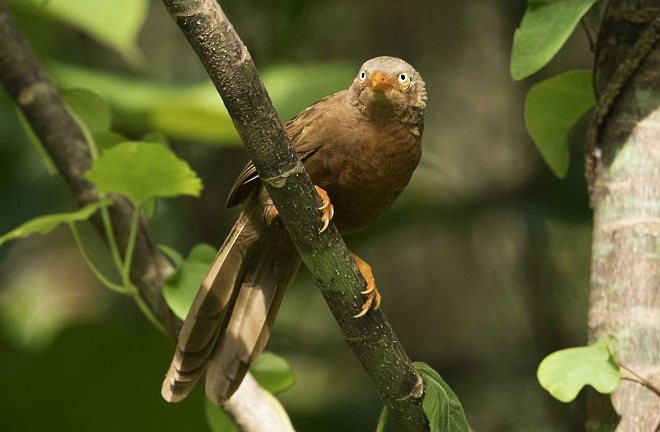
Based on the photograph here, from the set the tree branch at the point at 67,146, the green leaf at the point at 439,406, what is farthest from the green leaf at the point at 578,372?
the tree branch at the point at 67,146

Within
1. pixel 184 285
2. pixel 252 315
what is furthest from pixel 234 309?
pixel 184 285

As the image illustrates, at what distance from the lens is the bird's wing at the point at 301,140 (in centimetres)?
258

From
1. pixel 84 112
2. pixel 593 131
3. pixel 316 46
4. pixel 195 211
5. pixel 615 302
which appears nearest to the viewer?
pixel 615 302

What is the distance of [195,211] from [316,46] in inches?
39.8

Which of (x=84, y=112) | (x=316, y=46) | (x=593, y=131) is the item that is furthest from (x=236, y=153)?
(x=593, y=131)

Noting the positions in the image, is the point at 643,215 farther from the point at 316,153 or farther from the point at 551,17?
the point at 316,153

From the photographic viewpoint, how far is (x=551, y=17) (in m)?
2.51

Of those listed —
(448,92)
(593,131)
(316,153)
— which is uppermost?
(316,153)

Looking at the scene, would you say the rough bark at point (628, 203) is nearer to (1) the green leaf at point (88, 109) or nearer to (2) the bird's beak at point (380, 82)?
(2) the bird's beak at point (380, 82)

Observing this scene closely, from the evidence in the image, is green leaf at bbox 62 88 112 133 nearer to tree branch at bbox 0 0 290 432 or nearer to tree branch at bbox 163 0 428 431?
tree branch at bbox 0 0 290 432

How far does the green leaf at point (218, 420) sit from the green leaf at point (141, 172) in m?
0.69

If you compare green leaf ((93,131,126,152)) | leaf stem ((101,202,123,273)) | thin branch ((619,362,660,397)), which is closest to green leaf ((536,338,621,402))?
thin branch ((619,362,660,397))

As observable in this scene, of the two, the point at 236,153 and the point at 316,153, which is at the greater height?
the point at 316,153

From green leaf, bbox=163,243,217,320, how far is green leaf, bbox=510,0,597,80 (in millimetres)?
972
